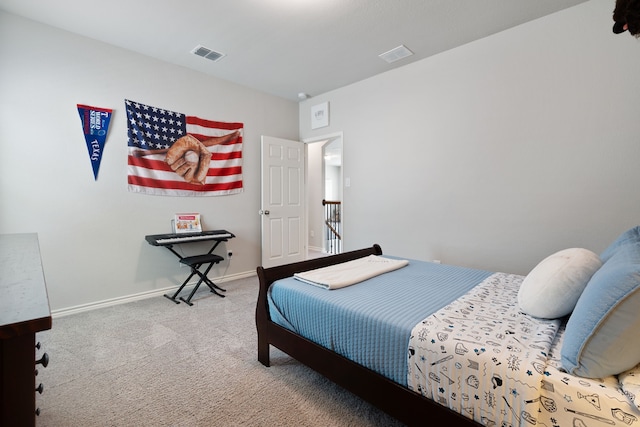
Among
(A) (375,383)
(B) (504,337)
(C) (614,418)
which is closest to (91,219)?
(A) (375,383)

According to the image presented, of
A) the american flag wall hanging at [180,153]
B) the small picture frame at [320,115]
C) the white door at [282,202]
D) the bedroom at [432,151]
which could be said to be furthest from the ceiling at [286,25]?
the white door at [282,202]

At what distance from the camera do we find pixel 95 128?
2.97 m

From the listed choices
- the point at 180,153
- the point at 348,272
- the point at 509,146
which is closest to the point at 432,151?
the point at 509,146

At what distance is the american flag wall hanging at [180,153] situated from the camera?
10.7 ft

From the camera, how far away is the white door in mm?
4332

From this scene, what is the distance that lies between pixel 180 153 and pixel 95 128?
0.86 metres

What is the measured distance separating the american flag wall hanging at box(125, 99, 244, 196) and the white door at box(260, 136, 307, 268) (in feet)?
1.50

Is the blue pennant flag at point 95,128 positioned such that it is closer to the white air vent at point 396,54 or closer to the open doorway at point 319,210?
the white air vent at point 396,54

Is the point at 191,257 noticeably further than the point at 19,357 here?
Yes

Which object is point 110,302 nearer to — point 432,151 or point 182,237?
point 182,237

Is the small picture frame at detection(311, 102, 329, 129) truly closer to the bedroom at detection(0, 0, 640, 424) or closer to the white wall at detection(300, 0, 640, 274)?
the white wall at detection(300, 0, 640, 274)

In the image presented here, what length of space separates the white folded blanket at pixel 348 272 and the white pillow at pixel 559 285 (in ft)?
3.03

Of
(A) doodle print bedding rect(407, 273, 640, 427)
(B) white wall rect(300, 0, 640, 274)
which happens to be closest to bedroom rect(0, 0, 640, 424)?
(B) white wall rect(300, 0, 640, 274)

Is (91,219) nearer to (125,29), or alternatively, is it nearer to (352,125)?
(125,29)
